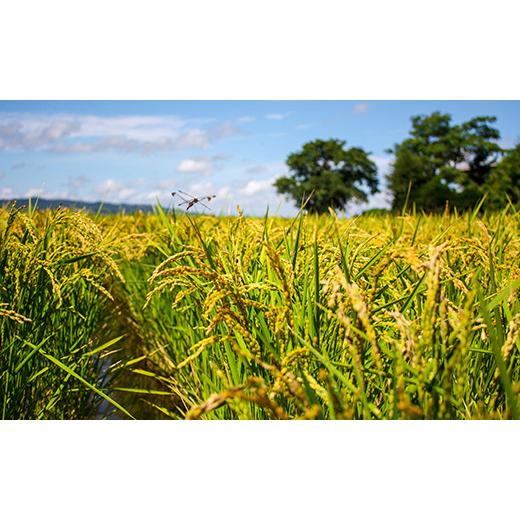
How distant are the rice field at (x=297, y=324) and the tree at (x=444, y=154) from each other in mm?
34608

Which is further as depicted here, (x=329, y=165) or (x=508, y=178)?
(x=329, y=165)

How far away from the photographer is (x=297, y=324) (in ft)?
3.89

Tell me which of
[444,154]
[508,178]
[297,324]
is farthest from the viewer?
[444,154]

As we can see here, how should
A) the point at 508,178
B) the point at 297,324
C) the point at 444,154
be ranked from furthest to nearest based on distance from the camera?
the point at 444,154, the point at 508,178, the point at 297,324

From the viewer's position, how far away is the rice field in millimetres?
734

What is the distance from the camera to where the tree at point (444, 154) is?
37250 millimetres

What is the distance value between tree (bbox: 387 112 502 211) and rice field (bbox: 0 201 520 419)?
34.6 meters

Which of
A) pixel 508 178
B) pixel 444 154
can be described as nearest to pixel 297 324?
pixel 508 178

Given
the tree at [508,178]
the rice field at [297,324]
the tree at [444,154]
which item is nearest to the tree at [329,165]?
the tree at [444,154]

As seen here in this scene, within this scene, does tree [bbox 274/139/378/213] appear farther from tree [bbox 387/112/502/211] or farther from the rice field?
the rice field

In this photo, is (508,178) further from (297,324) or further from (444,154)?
(297,324)

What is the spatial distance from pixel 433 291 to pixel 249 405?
0.66 meters

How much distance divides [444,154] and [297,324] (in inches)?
1690

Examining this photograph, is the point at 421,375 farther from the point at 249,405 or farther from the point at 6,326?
the point at 6,326
